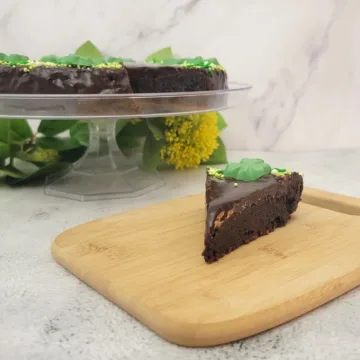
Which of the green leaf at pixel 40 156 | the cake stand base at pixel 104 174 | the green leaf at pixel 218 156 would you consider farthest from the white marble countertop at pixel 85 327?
the green leaf at pixel 218 156

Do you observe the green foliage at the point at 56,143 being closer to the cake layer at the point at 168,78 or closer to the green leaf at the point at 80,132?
the green leaf at the point at 80,132

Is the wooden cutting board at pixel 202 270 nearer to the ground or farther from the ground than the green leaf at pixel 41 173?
farther from the ground

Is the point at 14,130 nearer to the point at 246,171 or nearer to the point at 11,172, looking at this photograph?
the point at 11,172

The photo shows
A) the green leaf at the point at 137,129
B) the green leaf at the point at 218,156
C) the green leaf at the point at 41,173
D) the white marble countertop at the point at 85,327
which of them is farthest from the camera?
the green leaf at the point at 218,156

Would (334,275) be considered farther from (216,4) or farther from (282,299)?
(216,4)

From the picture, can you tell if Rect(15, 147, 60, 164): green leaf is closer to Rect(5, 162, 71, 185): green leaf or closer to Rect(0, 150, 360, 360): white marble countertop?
Rect(5, 162, 71, 185): green leaf

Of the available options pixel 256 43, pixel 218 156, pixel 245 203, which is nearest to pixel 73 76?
pixel 245 203

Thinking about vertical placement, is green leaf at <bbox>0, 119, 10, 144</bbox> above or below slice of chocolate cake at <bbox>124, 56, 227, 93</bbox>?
below

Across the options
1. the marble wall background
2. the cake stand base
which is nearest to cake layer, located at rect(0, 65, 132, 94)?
the cake stand base
